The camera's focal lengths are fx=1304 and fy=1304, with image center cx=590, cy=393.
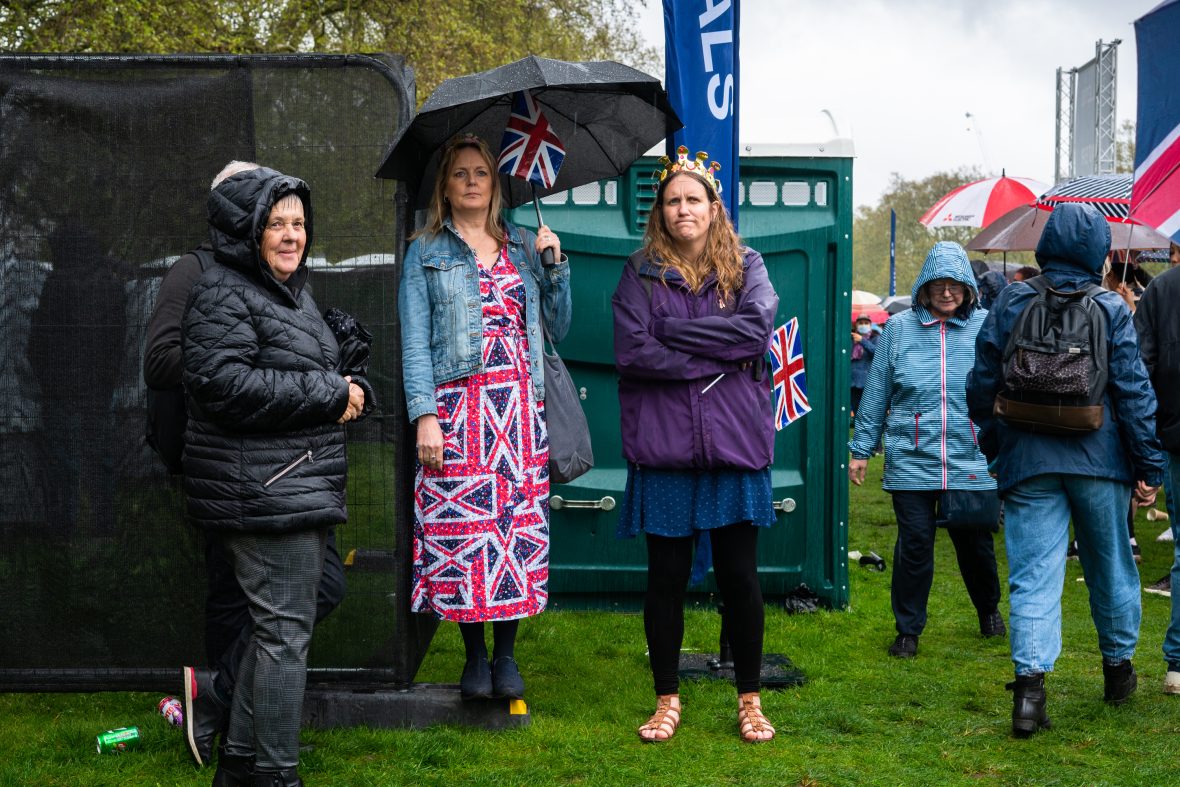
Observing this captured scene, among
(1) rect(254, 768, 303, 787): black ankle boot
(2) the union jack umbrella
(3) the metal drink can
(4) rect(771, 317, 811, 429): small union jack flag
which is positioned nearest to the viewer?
(1) rect(254, 768, 303, 787): black ankle boot

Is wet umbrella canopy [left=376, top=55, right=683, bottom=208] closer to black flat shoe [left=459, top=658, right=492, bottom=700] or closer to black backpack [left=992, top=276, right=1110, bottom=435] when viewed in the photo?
black backpack [left=992, top=276, right=1110, bottom=435]

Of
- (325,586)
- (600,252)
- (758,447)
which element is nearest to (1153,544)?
(600,252)

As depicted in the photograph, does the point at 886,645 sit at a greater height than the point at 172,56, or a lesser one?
lesser

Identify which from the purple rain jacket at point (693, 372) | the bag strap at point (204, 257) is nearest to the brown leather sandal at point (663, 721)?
the purple rain jacket at point (693, 372)

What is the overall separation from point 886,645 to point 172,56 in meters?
4.07

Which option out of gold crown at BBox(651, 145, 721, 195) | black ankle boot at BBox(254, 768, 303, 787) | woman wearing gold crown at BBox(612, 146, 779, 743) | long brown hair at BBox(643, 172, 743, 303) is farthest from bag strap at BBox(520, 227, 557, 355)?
black ankle boot at BBox(254, 768, 303, 787)

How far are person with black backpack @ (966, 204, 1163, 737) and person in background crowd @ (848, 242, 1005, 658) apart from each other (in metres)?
1.09

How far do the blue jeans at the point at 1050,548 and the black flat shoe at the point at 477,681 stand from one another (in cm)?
191

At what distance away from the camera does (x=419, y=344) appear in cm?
458

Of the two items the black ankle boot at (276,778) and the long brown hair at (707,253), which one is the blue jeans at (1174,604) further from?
the black ankle boot at (276,778)

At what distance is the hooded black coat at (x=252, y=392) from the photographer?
364cm

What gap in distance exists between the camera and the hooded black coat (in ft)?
11.9

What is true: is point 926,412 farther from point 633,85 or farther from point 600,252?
point 633,85

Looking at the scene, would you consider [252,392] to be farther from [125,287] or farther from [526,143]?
[526,143]
